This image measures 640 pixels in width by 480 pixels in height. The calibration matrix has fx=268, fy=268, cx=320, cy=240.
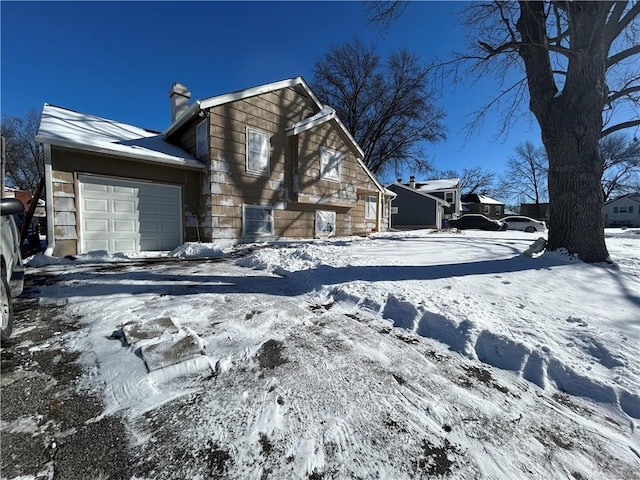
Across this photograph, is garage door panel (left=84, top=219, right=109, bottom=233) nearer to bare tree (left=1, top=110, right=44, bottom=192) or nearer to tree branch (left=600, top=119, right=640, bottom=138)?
tree branch (left=600, top=119, right=640, bottom=138)

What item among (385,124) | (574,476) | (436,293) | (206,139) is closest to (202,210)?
(206,139)

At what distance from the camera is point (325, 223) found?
1202 centimetres

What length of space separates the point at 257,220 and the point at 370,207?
7.45m

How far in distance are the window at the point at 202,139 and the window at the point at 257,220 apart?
84.0 inches

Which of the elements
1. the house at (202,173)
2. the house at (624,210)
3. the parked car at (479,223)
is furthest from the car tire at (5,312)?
the house at (624,210)

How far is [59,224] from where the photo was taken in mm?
6438

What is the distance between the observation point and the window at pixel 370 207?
1468cm

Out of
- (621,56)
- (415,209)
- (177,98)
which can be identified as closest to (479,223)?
(415,209)

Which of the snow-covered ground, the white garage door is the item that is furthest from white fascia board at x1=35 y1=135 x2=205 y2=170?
the snow-covered ground

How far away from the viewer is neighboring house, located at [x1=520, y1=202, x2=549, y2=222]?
42344mm

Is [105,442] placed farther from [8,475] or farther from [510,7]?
[510,7]

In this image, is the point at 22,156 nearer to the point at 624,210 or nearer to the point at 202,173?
the point at 202,173

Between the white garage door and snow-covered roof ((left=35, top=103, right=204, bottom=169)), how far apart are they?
0.81m

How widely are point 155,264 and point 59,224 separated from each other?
9.50 ft
